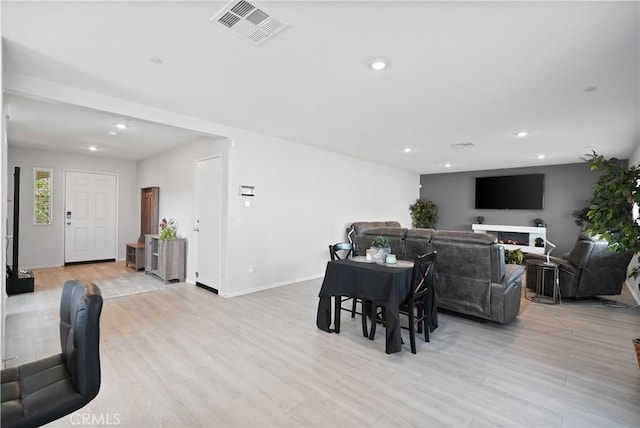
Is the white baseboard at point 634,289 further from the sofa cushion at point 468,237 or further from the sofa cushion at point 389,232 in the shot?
the sofa cushion at point 389,232

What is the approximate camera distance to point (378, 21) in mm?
2115

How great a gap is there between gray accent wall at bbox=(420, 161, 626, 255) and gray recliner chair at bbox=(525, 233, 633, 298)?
11.5 feet

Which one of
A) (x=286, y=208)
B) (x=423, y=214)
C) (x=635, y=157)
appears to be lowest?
(x=423, y=214)

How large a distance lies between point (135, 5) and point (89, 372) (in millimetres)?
2110

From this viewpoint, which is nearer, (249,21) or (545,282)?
(249,21)

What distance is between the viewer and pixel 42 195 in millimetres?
6859

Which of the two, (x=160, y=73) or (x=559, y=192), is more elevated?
(x=160, y=73)

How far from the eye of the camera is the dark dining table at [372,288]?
2.89m

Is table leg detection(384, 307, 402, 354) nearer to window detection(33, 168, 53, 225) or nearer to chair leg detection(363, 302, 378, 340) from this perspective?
chair leg detection(363, 302, 378, 340)

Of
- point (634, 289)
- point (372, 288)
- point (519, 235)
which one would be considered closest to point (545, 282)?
point (634, 289)

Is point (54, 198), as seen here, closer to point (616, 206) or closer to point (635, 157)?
point (616, 206)

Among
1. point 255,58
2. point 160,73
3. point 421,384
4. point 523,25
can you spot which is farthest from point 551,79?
point 160,73

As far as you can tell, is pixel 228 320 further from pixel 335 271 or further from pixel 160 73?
pixel 160 73

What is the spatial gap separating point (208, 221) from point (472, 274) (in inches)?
159
